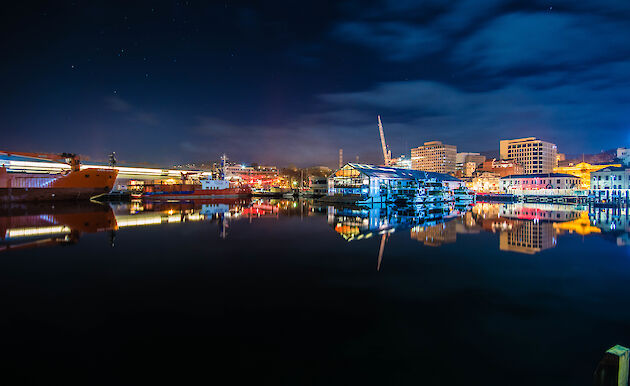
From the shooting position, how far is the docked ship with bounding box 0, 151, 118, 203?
3428cm

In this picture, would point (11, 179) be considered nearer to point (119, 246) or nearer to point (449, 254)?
point (119, 246)

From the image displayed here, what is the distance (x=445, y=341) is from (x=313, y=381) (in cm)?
245

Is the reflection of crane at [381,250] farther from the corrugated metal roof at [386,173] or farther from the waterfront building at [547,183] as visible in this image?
the waterfront building at [547,183]

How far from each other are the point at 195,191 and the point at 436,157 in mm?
145564

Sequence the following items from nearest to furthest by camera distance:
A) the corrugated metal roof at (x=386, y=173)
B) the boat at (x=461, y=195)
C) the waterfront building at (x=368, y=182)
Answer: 1. the waterfront building at (x=368, y=182)
2. the corrugated metal roof at (x=386, y=173)
3. the boat at (x=461, y=195)

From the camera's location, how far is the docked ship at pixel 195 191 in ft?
167

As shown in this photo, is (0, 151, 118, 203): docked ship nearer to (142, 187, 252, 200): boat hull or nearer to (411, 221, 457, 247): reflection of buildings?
(142, 187, 252, 200): boat hull

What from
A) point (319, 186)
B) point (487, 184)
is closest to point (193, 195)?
point (319, 186)

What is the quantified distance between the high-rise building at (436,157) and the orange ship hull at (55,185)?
15575cm

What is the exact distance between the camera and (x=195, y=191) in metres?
51.5

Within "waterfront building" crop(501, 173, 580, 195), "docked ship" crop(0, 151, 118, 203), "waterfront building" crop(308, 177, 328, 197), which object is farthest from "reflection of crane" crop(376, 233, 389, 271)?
"waterfront building" crop(501, 173, 580, 195)

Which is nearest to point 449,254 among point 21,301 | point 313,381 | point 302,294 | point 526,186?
point 302,294

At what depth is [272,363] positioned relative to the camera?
436 cm

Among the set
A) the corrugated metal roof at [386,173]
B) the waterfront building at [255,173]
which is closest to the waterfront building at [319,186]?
the corrugated metal roof at [386,173]
